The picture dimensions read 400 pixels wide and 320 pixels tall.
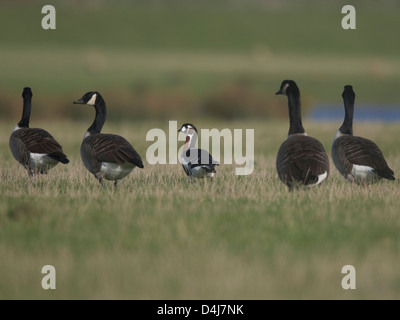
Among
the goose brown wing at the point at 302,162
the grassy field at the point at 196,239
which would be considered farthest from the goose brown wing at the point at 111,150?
the goose brown wing at the point at 302,162

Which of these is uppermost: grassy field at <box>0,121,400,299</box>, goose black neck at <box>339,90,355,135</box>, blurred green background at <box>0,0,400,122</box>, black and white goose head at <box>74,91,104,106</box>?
blurred green background at <box>0,0,400,122</box>

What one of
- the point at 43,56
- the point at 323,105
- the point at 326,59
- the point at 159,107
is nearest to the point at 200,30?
the point at 326,59

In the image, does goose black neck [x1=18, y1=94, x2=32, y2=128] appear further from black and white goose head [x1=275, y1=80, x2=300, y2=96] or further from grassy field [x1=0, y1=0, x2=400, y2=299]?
black and white goose head [x1=275, y1=80, x2=300, y2=96]

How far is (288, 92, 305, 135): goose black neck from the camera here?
12.6m

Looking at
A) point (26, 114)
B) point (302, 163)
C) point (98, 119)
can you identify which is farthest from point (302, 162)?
point (26, 114)

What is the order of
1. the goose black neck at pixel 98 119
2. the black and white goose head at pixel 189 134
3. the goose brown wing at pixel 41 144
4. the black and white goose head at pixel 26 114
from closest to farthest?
the goose brown wing at pixel 41 144 → the goose black neck at pixel 98 119 → the black and white goose head at pixel 189 134 → the black and white goose head at pixel 26 114

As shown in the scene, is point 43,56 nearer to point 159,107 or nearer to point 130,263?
point 159,107

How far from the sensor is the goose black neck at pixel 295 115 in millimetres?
12617

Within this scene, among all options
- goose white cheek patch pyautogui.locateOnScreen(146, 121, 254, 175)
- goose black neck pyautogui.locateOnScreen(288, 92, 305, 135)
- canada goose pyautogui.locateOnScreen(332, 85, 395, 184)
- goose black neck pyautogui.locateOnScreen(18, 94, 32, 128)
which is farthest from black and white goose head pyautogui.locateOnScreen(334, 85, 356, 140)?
goose black neck pyautogui.locateOnScreen(18, 94, 32, 128)

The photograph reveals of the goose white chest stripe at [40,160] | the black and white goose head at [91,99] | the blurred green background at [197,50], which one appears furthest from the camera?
the blurred green background at [197,50]

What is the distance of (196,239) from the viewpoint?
8336 millimetres

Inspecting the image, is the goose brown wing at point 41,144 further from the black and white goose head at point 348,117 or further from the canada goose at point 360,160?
the black and white goose head at point 348,117

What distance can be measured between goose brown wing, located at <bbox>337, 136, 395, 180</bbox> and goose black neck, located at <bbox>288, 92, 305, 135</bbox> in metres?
1.11

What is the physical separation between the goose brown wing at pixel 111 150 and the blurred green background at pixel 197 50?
86.8 ft
